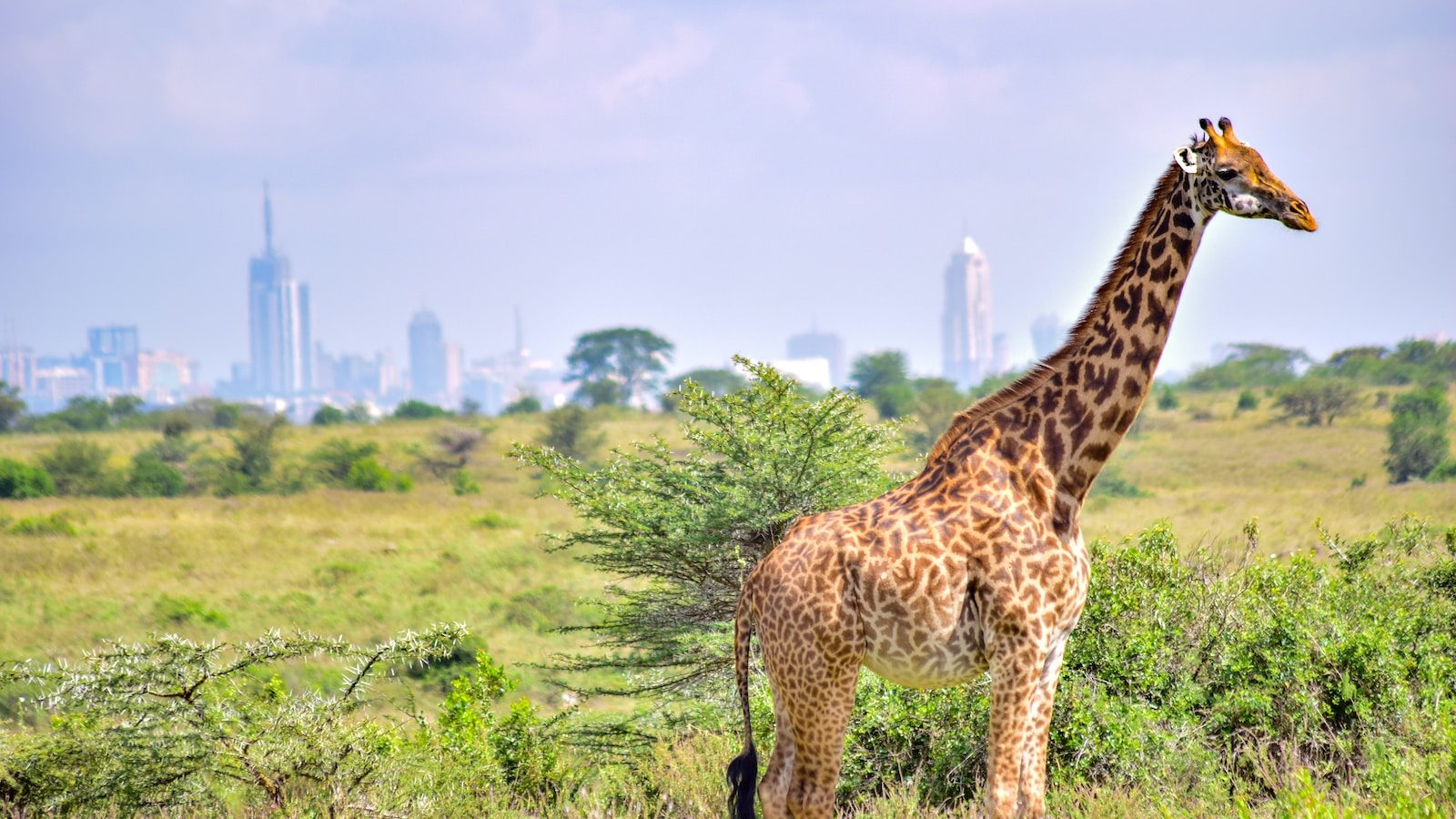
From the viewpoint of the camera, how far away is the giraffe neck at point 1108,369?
190 inches

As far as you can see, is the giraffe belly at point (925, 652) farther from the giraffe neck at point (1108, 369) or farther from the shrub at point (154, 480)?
the shrub at point (154, 480)

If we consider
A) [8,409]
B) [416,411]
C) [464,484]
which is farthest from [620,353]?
[464,484]

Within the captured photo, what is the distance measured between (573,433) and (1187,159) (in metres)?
39.8

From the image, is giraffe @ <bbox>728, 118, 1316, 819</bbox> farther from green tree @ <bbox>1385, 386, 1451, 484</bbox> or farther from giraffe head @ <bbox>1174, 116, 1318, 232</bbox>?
green tree @ <bbox>1385, 386, 1451, 484</bbox>

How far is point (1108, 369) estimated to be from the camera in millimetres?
4855

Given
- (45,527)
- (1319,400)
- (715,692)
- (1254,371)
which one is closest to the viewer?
(715,692)

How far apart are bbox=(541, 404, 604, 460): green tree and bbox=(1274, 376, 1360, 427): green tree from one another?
24.0 meters

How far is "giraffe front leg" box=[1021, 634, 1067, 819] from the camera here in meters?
4.59

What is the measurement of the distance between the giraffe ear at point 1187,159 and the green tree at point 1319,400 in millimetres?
41533

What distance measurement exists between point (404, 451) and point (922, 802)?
39.2 metres

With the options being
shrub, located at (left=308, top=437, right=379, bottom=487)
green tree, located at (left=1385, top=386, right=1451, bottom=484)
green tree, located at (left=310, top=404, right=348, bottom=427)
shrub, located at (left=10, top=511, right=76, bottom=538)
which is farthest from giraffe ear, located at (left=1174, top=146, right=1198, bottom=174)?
green tree, located at (left=310, top=404, right=348, bottom=427)

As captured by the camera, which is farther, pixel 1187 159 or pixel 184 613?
pixel 184 613

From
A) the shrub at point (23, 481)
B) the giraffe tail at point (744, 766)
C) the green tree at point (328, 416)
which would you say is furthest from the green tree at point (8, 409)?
the giraffe tail at point (744, 766)

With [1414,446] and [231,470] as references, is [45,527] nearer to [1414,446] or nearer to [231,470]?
[231,470]
